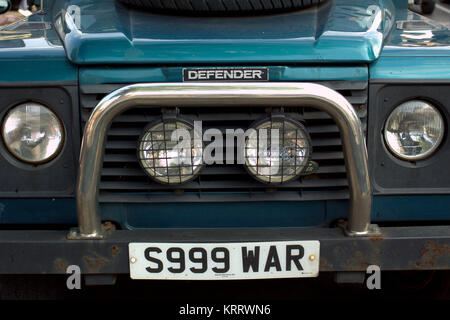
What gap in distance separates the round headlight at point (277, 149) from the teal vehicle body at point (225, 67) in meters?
0.13

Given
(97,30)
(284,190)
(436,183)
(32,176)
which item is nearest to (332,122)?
(284,190)

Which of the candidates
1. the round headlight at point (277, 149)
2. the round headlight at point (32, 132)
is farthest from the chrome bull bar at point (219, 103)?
the round headlight at point (32, 132)

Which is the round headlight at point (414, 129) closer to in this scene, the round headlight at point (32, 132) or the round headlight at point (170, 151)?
the round headlight at point (170, 151)

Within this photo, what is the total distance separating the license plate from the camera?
1880mm

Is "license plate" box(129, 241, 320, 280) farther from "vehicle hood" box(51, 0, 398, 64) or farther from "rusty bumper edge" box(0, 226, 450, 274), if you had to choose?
"vehicle hood" box(51, 0, 398, 64)

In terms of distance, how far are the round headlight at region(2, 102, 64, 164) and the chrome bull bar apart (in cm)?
23

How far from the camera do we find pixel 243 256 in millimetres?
1886

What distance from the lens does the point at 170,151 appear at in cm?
193

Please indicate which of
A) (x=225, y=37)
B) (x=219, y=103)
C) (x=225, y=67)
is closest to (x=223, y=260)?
(x=219, y=103)

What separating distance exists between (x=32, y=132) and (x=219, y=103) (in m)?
0.69

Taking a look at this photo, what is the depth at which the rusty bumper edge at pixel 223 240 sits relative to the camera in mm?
1891

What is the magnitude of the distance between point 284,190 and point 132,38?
76 centimetres

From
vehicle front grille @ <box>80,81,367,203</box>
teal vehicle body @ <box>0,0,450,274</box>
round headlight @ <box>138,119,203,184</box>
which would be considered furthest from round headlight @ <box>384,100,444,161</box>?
round headlight @ <box>138,119,203,184</box>

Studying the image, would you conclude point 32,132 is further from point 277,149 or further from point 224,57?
point 277,149
